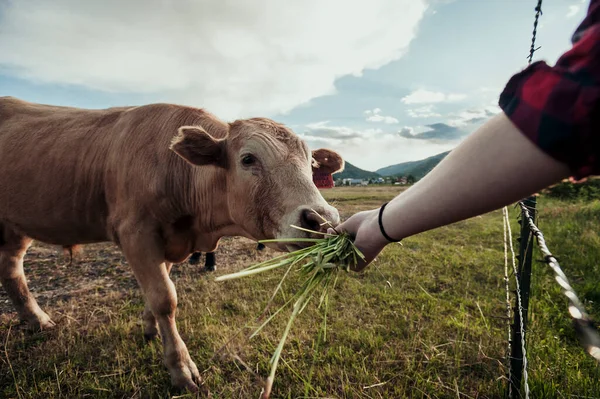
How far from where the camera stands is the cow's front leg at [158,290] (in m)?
3.16

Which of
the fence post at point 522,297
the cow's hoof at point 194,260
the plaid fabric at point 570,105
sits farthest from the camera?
the cow's hoof at point 194,260

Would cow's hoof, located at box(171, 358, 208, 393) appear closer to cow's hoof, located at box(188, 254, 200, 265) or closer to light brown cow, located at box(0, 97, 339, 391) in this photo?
light brown cow, located at box(0, 97, 339, 391)

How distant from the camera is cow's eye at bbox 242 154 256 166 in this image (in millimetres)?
2918

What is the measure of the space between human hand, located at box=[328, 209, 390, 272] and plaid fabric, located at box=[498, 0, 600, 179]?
78cm

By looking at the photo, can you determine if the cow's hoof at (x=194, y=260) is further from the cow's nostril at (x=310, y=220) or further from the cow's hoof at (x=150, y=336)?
the cow's nostril at (x=310, y=220)

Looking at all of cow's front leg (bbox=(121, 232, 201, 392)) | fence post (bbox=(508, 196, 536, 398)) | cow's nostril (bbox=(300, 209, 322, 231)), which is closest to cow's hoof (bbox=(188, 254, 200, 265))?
cow's front leg (bbox=(121, 232, 201, 392))

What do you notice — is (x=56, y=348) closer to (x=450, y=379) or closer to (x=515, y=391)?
(x=450, y=379)

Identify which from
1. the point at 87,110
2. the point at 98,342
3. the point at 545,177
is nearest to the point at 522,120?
the point at 545,177

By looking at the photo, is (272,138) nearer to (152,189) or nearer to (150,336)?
(152,189)

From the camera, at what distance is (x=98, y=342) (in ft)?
12.1

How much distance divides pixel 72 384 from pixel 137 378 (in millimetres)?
580

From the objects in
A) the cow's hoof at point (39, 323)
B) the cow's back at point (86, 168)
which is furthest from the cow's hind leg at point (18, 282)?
the cow's back at point (86, 168)

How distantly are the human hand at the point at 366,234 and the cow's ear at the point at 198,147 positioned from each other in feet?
5.38

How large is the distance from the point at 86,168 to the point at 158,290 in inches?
67.8
